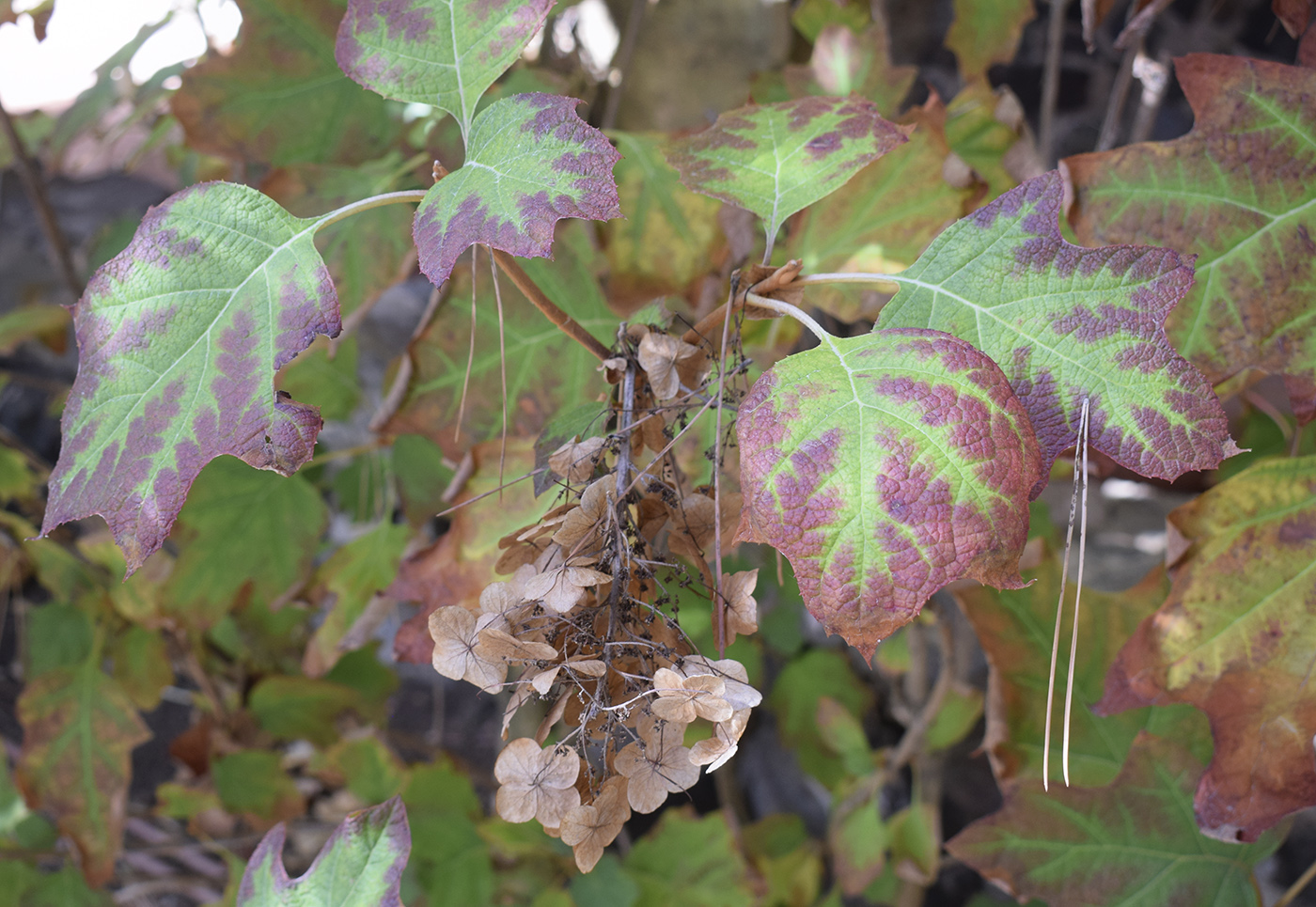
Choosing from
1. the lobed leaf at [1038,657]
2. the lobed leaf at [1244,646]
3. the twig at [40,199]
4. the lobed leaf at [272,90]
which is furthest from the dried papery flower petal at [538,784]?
the twig at [40,199]

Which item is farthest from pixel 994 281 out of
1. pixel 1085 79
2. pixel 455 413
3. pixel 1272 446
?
pixel 1085 79

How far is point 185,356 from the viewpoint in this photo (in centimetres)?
44

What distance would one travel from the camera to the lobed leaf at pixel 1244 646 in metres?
0.54

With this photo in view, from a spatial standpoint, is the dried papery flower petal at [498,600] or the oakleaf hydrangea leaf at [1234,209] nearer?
the dried papery flower petal at [498,600]

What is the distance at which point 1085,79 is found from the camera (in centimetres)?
137

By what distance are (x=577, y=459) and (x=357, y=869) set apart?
32 centimetres

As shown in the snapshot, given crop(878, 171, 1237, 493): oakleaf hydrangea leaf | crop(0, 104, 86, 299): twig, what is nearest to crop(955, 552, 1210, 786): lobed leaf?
crop(878, 171, 1237, 493): oakleaf hydrangea leaf

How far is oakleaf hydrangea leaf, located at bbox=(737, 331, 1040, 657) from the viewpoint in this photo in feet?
1.17

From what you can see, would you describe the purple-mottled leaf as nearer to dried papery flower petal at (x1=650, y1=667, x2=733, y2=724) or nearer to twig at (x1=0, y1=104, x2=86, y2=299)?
dried papery flower petal at (x1=650, y1=667, x2=733, y2=724)

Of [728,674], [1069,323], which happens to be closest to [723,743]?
[728,674]

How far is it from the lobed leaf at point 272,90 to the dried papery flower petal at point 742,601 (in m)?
0.69

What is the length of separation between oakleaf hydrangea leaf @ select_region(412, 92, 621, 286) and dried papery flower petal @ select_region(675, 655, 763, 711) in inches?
7.5

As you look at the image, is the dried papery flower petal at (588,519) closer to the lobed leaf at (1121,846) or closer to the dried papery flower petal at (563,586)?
the dried papery flower petal at (563,586)

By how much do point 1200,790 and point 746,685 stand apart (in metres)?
0.38
